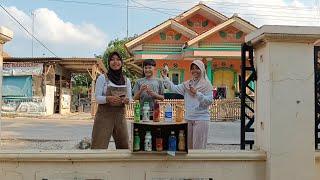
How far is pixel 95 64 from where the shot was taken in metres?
25.3

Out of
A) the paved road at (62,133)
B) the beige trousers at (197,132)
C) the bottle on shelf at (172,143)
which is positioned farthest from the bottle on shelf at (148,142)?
the paved road at (62,133)

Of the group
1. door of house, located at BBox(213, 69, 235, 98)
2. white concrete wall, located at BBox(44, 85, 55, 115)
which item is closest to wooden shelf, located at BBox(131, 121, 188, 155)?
door of house, located at BBox(213, 69, 235, 98)

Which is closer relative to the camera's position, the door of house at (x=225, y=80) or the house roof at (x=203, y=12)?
the door of house at (x=225, y=80)

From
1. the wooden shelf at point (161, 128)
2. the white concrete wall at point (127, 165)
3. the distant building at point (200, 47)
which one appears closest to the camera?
the white concrete wall at point (127, 165)

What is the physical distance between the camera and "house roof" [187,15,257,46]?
72.9 ft

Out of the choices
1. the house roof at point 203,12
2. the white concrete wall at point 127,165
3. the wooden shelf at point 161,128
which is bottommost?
the white concrete wall at point 127,165

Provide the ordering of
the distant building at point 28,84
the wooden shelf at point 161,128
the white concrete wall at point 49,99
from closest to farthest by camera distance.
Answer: the wooden shelf at point 161,128 < the distant building at point 28,84 < the white concrete wall at point 49,99

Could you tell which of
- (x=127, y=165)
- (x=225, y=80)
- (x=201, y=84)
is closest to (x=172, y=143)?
(x=127, y=165)

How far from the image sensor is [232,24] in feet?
75.1

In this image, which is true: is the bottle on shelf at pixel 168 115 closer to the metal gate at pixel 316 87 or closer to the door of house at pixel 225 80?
the metal gate at pixel 316 87

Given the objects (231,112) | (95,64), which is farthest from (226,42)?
(95,64)

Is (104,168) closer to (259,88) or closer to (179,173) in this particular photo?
(179,173)

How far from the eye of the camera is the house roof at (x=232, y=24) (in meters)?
22.2

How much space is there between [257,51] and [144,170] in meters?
1.66
